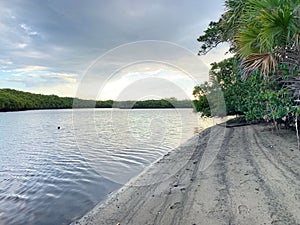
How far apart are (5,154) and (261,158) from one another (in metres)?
11.1

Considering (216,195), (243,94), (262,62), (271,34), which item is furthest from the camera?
(243,94)

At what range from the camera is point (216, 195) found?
3.85 meters

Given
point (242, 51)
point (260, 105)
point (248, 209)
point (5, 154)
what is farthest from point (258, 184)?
point (5, 154)

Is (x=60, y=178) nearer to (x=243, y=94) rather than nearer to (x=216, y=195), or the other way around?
(x=216, y=195)

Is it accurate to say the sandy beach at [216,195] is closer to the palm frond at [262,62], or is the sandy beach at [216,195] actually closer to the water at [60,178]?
the water at [60,178]

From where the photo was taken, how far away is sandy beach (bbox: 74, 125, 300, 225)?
10.2ft

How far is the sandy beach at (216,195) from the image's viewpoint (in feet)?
10.2

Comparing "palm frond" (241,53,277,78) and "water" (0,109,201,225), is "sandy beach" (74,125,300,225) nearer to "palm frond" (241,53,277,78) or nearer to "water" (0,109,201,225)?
"water" (0,109,201,225)

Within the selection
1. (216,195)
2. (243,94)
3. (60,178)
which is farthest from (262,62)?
(243,94)

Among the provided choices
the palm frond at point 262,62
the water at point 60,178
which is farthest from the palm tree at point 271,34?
the water at point 60,178

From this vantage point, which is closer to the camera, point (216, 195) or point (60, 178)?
point (216, 195)

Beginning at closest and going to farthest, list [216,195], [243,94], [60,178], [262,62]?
1. [216,195]
2. [262,62]
3. [60,178]
4. [243,94]

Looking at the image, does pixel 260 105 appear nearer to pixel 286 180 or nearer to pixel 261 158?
pixel 261 158

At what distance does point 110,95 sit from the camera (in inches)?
317
